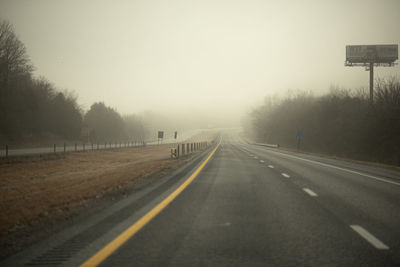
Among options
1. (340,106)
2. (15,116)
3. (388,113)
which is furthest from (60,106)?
(388,113)

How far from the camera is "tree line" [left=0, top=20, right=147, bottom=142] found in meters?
36.7

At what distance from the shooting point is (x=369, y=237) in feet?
11.0

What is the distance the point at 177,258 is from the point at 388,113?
34038mm

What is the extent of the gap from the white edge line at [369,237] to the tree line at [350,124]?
2964 centimetres

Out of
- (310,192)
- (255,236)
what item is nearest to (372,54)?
(310,192)

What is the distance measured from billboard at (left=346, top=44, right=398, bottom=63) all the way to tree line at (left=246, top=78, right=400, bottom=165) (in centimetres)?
727

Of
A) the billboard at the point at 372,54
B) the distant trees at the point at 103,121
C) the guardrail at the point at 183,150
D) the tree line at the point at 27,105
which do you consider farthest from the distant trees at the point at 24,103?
the billboard at the point at 372,54

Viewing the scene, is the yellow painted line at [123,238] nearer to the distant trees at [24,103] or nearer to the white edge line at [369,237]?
the white edge line at [369,237]

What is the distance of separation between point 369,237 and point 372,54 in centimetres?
5481

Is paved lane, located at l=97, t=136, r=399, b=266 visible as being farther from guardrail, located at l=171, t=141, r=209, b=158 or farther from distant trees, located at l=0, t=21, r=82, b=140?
distant trees, located at l=0, t=21, r=82, b=140

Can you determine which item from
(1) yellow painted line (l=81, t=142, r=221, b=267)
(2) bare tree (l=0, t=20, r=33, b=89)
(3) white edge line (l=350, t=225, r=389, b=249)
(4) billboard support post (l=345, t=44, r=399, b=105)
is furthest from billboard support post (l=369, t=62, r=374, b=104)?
(2) bare tree (l=0, t=20, r=33, b=89)

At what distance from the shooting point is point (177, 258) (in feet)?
9.00

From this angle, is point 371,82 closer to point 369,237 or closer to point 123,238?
point 369,237

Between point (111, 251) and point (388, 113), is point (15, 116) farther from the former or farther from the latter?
point (388, 113)
